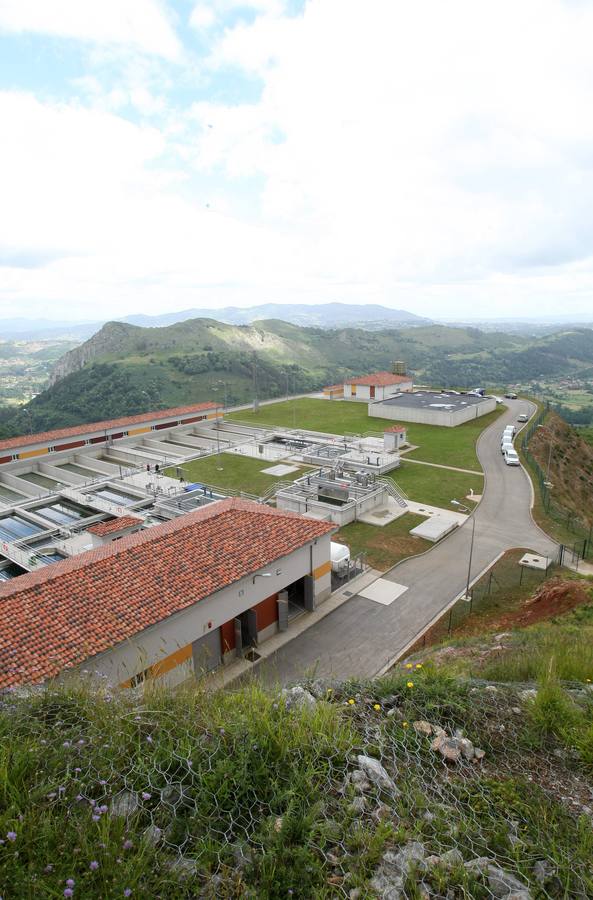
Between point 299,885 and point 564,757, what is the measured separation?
13.7ft

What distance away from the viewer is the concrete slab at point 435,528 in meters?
29.7

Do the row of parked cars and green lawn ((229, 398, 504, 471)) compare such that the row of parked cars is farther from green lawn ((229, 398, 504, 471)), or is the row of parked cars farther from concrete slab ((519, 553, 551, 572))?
concrete slab ((519, 553, 551, 572))

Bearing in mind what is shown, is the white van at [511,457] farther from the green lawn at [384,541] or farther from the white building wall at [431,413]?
the green lawn at [384,541]

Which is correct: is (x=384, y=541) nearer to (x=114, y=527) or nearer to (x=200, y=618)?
(x=200, y=618)

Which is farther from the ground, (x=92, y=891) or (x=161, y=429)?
(x=92, y=891)

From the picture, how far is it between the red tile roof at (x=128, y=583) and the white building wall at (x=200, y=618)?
44 cm

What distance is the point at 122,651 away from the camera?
13.9 meters

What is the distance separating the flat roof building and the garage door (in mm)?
48929

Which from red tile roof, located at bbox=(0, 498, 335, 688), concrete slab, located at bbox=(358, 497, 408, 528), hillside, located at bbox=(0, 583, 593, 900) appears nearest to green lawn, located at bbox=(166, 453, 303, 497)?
concrete slab, located at bbox=(358, 497, 408, 528)

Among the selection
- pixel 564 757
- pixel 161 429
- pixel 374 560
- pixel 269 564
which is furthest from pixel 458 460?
pixel 564 757

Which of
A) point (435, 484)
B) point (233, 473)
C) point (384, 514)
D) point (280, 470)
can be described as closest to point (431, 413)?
point (435, 484)

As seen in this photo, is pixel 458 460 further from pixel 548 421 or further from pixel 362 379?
pixel 362 379

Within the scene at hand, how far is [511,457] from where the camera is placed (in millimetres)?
45438

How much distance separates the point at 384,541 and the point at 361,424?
35.7 meters
